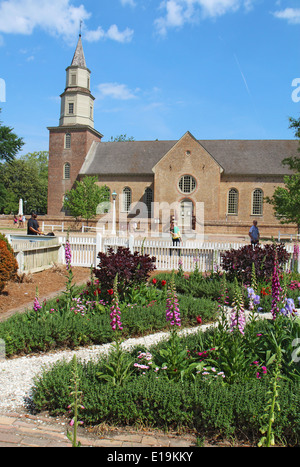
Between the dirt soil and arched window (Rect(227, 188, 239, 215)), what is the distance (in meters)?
30.4

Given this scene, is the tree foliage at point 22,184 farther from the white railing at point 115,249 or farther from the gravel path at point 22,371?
the gravel path at point 22,371

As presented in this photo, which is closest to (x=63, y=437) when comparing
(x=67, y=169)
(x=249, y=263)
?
(x=249, y=263)

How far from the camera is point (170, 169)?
130ft

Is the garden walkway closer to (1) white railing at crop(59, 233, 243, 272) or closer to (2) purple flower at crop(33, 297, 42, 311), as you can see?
(2) purple flower at crop(33, 297, 42, 311)

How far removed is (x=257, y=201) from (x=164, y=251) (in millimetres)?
30061

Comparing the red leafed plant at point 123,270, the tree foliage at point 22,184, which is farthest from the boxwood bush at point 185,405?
the tree foliage at point 22,184

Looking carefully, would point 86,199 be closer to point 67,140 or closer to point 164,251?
point 67,140

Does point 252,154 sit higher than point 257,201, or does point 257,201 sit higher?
point 252,154

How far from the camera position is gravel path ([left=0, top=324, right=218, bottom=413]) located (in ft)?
13.2

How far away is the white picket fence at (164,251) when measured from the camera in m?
12.4

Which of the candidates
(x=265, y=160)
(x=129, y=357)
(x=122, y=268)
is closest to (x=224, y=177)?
(x=265, y=160)

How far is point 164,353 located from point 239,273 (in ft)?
18.3

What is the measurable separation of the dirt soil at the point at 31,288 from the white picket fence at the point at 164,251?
31.5 inches

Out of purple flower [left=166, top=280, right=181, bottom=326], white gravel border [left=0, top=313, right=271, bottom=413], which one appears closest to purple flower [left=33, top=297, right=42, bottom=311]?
white gravel border [left=0, top=313, right=271, bottom=413]
